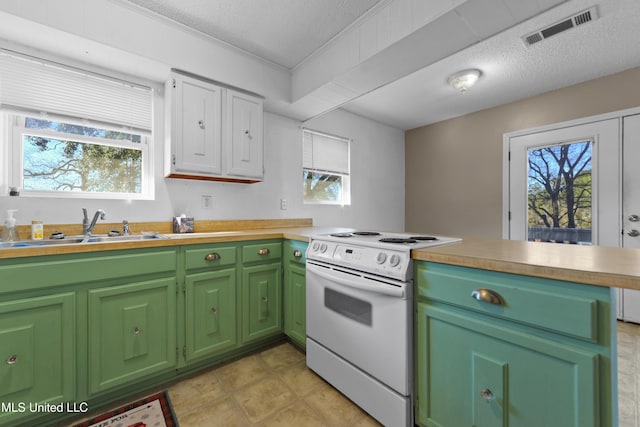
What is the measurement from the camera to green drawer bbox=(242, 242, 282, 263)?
2060 mm

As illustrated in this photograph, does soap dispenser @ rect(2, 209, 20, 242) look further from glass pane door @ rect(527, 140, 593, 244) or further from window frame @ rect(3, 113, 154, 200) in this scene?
glass pane door @ rect(527, 140, 593, 244)

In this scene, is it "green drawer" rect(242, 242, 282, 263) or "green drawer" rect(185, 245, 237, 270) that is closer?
"green drawer" rect(185, 245, 237, 270)

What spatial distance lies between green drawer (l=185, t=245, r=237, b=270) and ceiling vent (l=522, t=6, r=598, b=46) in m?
2.67

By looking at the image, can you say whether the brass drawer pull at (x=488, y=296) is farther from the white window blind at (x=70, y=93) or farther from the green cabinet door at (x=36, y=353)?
A: the white window blind at (x=70, y=93)

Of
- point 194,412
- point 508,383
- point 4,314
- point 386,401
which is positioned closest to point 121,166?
point 4,314

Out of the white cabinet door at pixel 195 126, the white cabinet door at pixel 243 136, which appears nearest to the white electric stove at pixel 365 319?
the white cabinet door at pixel 243 136

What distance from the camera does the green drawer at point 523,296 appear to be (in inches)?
34.1

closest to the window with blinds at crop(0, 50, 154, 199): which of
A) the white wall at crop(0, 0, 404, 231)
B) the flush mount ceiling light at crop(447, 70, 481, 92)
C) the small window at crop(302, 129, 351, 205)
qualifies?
the white wall at crop(0, 0, 404, 231)

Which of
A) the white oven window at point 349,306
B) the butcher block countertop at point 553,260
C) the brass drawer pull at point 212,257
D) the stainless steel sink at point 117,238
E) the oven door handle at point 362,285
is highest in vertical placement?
the stainless steel sink at point 117,238

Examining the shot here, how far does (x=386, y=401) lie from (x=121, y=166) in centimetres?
247

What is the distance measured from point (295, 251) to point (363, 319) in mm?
793

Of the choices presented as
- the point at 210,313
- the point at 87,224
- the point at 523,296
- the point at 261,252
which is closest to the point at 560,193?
the point at 523,296

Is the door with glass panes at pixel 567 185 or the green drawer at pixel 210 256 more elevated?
the door with glass panes at pixel 567 185

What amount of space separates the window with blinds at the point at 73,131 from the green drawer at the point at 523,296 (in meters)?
2.24
